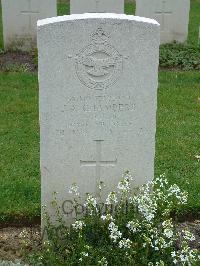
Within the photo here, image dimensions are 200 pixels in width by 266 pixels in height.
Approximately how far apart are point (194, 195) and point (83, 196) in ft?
4.25

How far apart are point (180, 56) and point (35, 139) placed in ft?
15.2

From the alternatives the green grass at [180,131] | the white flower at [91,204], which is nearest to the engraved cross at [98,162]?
the white flower at [91,204]

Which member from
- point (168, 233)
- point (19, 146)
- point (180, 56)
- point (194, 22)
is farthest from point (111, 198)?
point (194, 22)

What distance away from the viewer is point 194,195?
5262 mm

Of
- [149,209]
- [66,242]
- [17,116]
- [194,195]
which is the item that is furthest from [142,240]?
[17,116]

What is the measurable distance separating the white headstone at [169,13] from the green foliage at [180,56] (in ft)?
1.25

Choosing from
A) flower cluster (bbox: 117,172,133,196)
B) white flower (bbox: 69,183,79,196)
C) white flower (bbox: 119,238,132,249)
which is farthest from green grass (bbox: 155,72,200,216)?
white flower (bbox: 119,238,132,249)

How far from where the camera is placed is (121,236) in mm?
4023

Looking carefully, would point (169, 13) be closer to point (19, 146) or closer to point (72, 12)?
point (72, 12)

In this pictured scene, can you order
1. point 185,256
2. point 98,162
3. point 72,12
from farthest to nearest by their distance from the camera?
point 72,12
point 98,162
point 185,256

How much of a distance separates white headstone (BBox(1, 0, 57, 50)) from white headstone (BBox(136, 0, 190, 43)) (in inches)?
71.3

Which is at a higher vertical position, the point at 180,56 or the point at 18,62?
the point at 180,56

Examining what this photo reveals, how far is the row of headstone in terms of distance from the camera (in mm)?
10797

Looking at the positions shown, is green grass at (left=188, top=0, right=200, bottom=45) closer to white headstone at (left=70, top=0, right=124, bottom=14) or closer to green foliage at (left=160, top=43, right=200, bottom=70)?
green foliage at (left=160, top=43, right=200, bottom=70)
